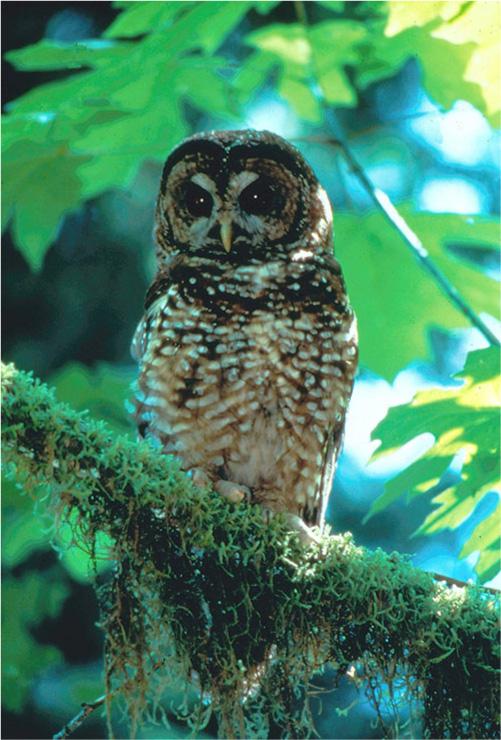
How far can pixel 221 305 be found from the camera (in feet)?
8.82

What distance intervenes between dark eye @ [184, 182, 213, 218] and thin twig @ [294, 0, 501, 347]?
39 cm

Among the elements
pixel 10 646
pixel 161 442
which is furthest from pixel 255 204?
pixel 10 646

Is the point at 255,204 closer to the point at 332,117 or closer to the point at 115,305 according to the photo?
the point at 332,117

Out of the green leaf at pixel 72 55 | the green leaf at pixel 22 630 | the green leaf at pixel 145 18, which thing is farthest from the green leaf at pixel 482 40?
the green leaf at pixel 22 630

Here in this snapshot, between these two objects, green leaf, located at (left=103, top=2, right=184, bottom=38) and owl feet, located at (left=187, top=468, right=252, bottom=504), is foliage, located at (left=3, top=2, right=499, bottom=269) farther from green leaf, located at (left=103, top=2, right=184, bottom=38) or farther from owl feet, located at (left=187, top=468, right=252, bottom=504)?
owl feet, located at (left=187, top=468, right=252, bottom=504)

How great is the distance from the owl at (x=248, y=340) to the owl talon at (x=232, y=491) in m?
0.01

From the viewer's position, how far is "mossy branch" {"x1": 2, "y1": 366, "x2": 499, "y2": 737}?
1.92 meters

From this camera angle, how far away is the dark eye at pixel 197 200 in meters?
3.01

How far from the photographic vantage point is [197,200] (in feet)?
9.98

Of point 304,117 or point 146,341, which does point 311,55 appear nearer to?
point 304,117

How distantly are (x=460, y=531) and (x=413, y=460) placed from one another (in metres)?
3.32

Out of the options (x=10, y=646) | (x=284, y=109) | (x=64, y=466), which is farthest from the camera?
(x=284, y=109)

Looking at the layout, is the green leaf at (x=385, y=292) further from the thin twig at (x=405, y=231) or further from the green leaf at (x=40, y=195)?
the green leaf at (x=40, y=195)

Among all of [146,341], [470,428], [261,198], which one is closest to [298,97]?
[261,198]
